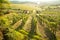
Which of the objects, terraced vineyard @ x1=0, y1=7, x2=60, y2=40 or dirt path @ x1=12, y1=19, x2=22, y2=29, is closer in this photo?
terraced vineyard @ x1=0, y1=7, x2=60, y2=40

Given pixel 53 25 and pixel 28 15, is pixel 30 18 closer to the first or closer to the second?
pixel 28 15

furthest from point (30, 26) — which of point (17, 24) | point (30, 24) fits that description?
point (17, 24)

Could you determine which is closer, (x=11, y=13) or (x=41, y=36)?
(x=41, y=36)

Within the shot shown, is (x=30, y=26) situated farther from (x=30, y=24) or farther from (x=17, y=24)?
(x=17, y=24)

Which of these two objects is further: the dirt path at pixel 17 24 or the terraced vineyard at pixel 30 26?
the dirt path at pixel 17 24

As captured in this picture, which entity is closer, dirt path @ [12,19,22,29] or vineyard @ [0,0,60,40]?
vineyard @ [0,0,60,40]

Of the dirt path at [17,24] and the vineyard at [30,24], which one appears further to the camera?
the dirt path at [17,24]

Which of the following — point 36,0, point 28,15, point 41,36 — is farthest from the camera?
point 36,0

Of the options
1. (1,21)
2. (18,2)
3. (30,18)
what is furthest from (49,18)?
(1,21)
